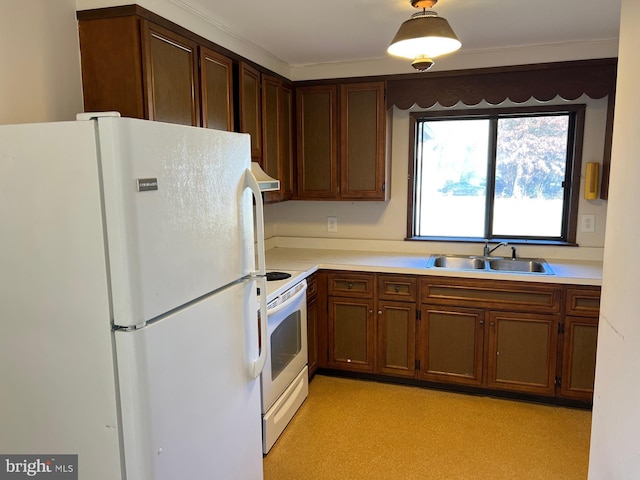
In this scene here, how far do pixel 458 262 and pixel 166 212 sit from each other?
2585mm

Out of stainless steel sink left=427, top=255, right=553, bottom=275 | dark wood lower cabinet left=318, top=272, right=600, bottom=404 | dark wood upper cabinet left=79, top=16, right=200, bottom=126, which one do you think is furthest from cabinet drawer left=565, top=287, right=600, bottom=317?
dark wood upper cabinet left=79, top=16, right=200, bottom=126

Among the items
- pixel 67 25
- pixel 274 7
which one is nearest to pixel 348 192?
pixel 274 7

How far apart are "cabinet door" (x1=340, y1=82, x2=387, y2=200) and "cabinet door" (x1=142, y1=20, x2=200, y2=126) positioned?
137 centimetres

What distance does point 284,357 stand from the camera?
2.68m

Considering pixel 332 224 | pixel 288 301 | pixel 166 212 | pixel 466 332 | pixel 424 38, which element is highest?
pixel 424 38

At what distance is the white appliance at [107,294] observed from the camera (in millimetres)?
1143

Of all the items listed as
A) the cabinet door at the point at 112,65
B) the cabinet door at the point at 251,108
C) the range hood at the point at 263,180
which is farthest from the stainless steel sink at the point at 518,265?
the cabinet door at the point at 112,65

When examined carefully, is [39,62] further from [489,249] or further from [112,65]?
[489,249]

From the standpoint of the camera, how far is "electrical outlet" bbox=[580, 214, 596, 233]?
3.21 metres

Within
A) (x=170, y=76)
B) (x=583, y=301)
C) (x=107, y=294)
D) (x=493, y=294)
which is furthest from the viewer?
(x=493, y=294)

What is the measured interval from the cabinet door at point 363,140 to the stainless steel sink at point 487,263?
0.63 meters

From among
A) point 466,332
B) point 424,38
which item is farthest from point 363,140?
point 466,332

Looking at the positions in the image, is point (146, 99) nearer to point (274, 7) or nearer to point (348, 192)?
point (274, 7)
